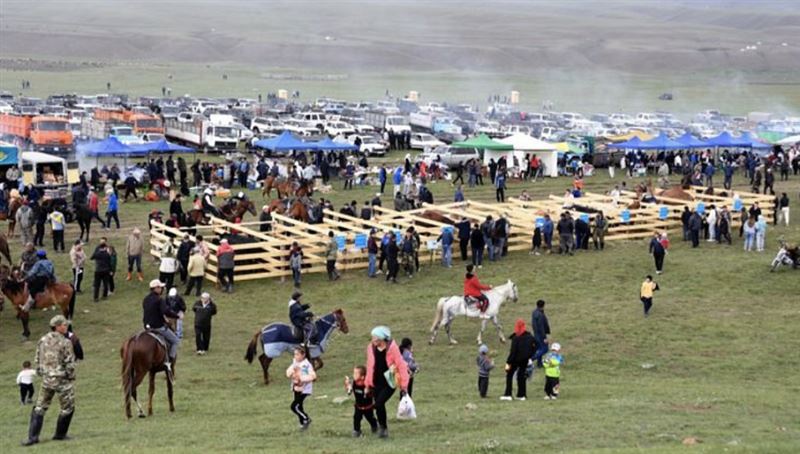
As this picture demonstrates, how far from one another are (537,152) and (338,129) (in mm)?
17504

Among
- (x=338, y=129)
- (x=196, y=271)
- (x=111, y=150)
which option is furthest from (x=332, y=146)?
(x=196, y=271)

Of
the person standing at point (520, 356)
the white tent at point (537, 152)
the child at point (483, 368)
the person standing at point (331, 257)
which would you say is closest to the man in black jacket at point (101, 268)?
the person standing at point (331, 257)

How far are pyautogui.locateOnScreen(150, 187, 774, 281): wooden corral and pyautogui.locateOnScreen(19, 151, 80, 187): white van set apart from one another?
10.6 meters

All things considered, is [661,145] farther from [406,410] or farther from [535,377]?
[406,410]

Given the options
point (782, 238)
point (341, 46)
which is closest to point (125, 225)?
point (782, 238)

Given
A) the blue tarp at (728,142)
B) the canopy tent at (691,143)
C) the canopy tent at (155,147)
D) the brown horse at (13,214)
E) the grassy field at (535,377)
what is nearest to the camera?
the grassy field at (535,377)

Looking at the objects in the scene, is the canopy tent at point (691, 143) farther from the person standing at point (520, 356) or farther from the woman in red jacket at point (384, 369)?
the woman in red jacket at point (384, 369)

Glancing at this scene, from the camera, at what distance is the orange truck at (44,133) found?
5541 centimetres

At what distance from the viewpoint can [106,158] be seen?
53281 mm

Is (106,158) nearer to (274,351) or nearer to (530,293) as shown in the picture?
(530,293)

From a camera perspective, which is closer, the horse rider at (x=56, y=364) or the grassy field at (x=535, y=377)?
the horse rider at (x=56, y=364)

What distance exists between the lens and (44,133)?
184 feet

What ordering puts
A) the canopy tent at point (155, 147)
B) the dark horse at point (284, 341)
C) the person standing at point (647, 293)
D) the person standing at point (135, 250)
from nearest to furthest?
the dark horse at point (284, 341) → the person standing at point (647, 293) → the person standing at point (135, 250) → the canopy tent at point (155, 147)

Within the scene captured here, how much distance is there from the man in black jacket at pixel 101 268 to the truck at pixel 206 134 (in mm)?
31846
